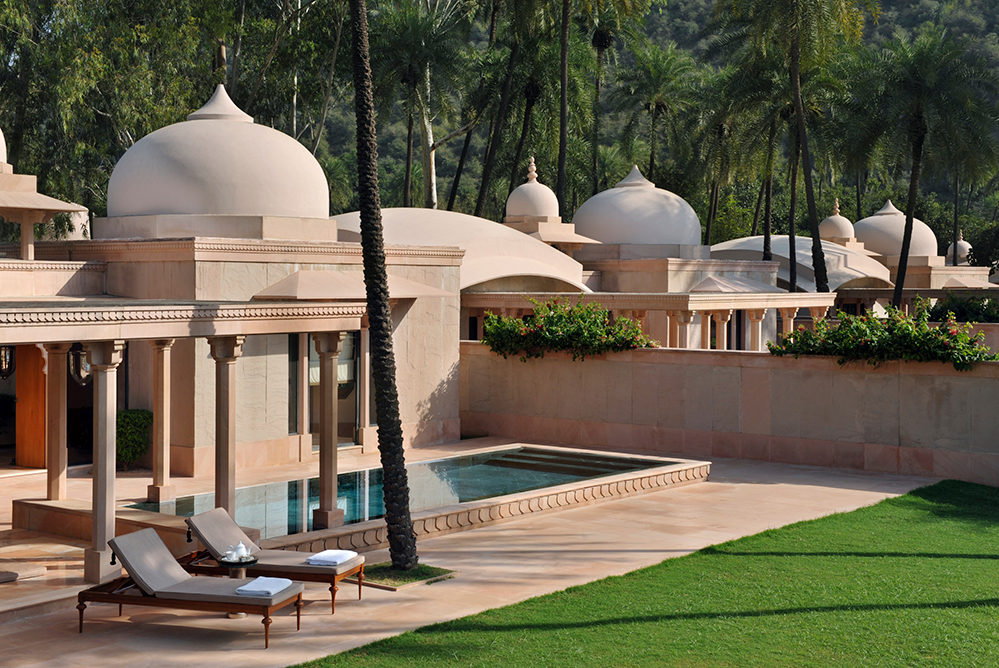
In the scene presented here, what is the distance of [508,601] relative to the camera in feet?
30.9

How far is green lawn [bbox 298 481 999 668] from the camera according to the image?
7.78 m

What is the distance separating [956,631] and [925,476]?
8713 mm

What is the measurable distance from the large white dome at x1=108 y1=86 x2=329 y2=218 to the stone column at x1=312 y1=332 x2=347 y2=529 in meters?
7.37

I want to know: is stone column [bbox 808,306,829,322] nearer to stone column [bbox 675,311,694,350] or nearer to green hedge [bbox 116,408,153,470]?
stone column [bbox 675,311,694,350]

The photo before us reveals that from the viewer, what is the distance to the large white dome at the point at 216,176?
1866cm

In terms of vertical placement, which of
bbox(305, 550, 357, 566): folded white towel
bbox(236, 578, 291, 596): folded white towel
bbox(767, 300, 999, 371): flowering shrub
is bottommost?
bbox(236, 578, 291, 596): folded white towel

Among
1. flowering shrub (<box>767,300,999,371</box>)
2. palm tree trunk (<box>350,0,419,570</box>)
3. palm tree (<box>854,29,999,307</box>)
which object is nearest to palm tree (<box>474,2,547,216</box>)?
palm tree (<box>854,29,999,307</box>)

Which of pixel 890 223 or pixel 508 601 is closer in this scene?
pixel 508 601

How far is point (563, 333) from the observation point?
19.9 m

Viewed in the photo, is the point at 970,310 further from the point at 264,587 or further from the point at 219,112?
the point at 264,587

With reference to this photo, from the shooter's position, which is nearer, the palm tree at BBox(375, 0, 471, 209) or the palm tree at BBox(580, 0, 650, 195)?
the palm tree at BBox(375, 0, 471, 209)

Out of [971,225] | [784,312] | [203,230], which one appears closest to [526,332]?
[203,230]

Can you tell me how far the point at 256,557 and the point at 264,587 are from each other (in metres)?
1.34

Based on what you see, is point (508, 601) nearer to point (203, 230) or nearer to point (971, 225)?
point (203, 230)
